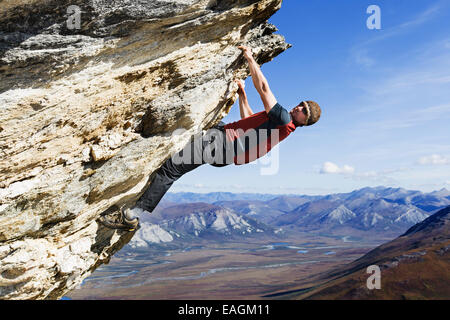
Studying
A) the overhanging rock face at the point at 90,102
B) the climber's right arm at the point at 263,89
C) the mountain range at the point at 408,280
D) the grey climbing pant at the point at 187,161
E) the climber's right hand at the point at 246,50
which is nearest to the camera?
the overhanging rock face at the point at 90,102

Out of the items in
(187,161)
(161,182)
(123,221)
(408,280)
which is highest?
(187,161)

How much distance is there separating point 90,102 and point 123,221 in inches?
133

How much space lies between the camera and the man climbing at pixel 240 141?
7.01m

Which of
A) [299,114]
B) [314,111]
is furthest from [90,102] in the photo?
[314,111]

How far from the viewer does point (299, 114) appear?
279 inches

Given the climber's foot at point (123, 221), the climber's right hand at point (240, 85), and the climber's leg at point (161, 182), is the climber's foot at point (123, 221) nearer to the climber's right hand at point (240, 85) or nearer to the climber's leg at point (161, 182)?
the climber's leg at point (161, 182)

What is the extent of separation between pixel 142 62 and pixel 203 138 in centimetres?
229

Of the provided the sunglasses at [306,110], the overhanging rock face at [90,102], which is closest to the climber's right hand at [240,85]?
the overhanging rock face at [90,102]

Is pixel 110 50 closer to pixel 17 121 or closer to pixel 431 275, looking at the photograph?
pixel 17 121

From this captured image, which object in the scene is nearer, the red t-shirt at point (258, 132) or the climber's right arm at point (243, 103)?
the red t-shirt at point (258, 132)

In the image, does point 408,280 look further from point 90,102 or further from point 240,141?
point 90,102

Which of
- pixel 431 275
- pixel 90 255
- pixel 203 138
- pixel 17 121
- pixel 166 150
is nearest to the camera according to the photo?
pixel 17 121
